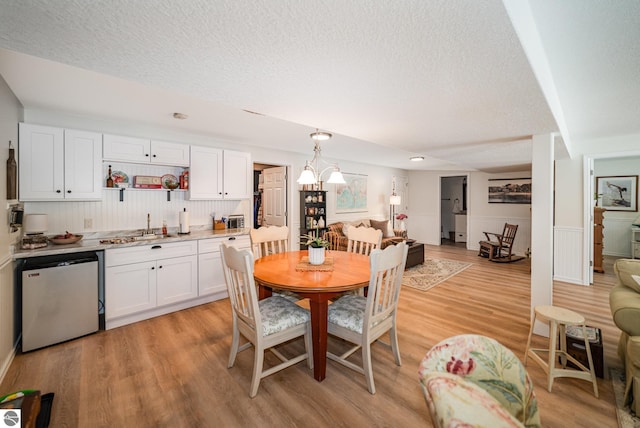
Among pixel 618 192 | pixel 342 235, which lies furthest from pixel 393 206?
pixel 618 192

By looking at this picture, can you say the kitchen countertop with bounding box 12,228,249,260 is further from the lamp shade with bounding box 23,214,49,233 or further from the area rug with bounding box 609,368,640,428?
the area rug with bounding box 609,368,640,428

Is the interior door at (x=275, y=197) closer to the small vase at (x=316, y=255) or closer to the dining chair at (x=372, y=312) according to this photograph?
the small vase at (x=316, y=255)

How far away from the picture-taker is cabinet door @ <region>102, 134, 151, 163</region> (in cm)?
309

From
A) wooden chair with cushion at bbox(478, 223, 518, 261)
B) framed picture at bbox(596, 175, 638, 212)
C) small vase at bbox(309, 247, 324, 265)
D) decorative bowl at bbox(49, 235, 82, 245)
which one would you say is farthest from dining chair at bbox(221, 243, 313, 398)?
framed picture at bbox(596, 175, 638, 212)

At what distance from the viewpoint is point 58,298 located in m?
2.57

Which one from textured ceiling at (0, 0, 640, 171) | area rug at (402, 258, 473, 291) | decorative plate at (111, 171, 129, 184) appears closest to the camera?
textured ceiling at (0, 0, 640, 171)

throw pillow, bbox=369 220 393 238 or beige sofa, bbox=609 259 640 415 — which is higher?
throw pillow, bbox=369 220 393 238

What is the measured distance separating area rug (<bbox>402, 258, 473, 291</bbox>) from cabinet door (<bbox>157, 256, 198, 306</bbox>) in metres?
3.14

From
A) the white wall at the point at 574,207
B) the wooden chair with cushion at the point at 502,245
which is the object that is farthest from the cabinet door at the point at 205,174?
the wooden chair with cushion at the point at 502,245

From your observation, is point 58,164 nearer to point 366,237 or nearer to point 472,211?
point 366,237

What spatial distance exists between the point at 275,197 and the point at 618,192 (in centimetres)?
744

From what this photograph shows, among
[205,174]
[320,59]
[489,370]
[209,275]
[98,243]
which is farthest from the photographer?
[205,174]

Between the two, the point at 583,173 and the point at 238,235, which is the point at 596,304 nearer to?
the point at 583,173

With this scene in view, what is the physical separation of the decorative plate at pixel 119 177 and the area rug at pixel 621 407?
16.0 ft
